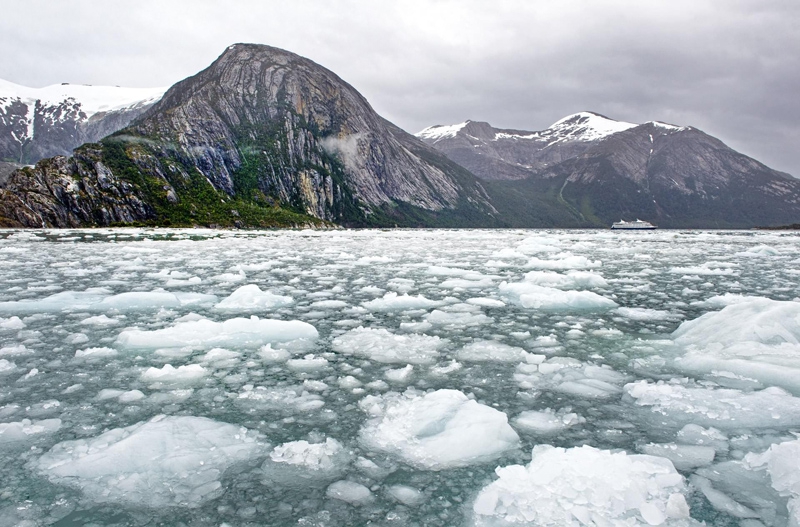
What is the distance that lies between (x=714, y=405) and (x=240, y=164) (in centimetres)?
14934

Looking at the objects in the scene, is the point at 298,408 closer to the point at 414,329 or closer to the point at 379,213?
the point at 414,329

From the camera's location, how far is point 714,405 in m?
4.62

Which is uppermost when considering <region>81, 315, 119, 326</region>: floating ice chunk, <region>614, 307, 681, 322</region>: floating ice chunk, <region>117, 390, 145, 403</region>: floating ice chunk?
<region>614, 307, 681, 322</region>: floating ice chunk

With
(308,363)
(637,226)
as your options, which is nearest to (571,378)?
(308,363)

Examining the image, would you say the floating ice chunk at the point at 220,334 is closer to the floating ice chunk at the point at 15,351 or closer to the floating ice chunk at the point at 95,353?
the floating ice chunk at the point at 95,353

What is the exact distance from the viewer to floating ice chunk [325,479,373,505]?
10.0ft

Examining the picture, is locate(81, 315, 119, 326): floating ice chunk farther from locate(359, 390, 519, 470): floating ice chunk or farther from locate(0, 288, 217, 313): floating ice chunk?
locate(359, 390, 519, 470): floating ice chunk

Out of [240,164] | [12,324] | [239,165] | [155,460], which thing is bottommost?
[12,324]

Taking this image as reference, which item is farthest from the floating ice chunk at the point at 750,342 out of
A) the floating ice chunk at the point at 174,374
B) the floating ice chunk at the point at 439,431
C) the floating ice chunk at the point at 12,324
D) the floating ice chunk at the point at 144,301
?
the floating ice chunk at the point at 12,324

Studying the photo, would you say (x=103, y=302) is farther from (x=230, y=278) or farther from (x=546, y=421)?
(x=546, y=421)

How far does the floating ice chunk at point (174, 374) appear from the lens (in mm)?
5355

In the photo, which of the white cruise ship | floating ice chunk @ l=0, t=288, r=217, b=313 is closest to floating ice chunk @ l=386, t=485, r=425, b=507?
floating ice chunk @ l=0, t=288, r=217, b=313

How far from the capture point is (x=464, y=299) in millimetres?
11047

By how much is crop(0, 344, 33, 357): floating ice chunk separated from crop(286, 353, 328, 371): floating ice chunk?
396cm
